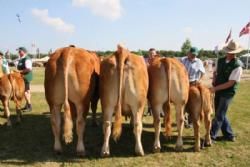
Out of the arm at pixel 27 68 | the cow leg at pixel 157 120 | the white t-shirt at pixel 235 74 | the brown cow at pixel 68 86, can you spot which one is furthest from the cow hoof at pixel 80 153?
the arm at pixel 27 68

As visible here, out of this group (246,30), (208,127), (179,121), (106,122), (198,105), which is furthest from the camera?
(246,30)

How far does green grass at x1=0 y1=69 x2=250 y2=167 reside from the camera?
6098mm

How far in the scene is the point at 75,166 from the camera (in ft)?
19.1

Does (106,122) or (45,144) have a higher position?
(106,122)

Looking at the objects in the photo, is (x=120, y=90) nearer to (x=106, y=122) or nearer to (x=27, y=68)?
(x=106, y=122)

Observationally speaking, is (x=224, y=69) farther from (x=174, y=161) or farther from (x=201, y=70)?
(x=174, y=161)

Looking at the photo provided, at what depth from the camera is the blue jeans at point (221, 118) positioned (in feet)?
24.1

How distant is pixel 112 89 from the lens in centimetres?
617

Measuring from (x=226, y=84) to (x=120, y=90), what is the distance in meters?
2.47

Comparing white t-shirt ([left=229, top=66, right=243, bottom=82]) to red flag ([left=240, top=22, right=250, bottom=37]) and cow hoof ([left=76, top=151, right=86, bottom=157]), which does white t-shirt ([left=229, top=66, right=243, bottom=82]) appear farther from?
red flag ([left=240, top=22, right=250, bottom=37])

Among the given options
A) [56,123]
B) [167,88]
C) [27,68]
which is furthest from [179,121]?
[27,68]

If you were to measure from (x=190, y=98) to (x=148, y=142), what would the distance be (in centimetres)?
136

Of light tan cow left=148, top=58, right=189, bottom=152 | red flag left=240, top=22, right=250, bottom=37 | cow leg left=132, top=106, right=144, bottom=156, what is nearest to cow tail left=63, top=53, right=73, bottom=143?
cow leg left=132, top=106, right=144, bottom=156

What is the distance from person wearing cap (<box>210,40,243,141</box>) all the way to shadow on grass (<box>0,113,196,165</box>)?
87 centimetres
